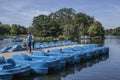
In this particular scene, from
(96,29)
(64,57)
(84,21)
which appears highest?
(84,21)

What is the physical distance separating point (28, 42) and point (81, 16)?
116268 mm

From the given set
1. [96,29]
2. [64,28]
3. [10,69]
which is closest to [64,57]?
[10,69]

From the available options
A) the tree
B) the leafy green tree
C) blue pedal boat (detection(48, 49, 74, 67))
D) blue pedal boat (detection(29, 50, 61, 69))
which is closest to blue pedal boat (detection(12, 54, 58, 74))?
blue pedal boat (detection(29, 50, 61, 69))

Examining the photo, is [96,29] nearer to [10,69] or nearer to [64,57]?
[64,57]

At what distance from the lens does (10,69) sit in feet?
65.0

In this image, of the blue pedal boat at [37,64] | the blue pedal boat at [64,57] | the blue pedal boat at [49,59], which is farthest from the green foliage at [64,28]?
the blue pedal boat at [37,64]

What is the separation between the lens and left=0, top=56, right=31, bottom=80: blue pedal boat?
19.1 metres

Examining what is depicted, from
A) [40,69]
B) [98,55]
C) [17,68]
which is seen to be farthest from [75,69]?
[98,55]

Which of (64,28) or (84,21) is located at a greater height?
(84,21)

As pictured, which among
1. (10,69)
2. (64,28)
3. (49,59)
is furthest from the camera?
(64,28)

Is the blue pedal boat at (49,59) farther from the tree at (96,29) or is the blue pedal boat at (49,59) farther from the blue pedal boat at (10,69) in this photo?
the tree at (96,29)

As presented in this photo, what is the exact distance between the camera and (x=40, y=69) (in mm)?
23141

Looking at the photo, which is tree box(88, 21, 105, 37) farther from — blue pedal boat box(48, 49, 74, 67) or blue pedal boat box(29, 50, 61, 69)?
blue pedal boat box(29, 50, 61, 69)

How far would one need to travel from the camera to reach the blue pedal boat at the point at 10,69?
754 inches
